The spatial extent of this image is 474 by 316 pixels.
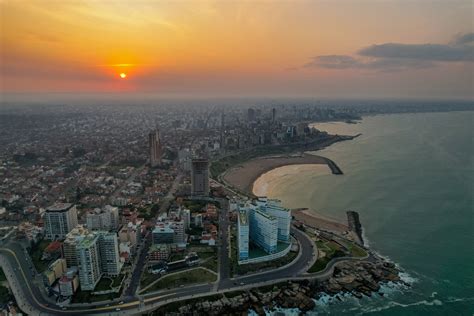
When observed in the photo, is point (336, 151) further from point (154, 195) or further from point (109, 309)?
point (109, 309)

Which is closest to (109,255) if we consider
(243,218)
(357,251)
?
(243,218)

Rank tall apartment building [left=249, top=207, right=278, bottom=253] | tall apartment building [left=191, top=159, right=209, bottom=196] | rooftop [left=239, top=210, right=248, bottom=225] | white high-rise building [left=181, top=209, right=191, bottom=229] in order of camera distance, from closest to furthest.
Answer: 1. rooftop [left=239, top=210, right=248, bottom=225]
2. tall apartment building [left=249, top=207, right=278, bottom=253]
3. white high-rise building [left=181, top=209, right=191, bottom=229]
4. tall apartment building [left=191, top=159, right=209, bottom=196]

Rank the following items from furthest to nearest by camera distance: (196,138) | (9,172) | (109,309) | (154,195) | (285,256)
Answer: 1. (196,138)
2. (9,172)
3. (154,195)
4. (285,256)
5. (109,309)

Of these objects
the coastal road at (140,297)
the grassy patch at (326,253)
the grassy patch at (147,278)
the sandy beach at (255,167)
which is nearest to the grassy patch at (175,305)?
the coastal road at (140,297)

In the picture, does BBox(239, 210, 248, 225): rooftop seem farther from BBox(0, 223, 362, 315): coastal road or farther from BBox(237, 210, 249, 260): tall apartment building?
BBox(0, 223, 362, 315): coastal road

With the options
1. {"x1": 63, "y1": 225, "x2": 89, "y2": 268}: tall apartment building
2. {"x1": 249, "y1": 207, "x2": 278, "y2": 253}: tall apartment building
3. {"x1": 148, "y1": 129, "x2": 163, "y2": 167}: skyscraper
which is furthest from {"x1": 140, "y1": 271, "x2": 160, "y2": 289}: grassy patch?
{"x1": 148, "y1": 129, "x2": 163, "y2": 167}: skyscraper

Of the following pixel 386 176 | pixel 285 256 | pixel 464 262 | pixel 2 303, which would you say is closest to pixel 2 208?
pixel 2 303
